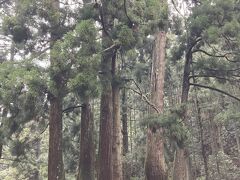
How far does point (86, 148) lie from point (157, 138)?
2303 mm

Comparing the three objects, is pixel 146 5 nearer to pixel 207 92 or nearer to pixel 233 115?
pixel 233 115

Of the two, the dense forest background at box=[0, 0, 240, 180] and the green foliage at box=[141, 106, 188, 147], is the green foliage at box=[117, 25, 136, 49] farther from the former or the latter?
the green foliage at box=[141, 106, 188, 147]

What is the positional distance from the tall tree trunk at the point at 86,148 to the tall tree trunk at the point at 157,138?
1938mm

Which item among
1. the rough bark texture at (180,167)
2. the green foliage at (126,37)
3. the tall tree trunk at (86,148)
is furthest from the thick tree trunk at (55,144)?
the rough bark texture at (180,167)

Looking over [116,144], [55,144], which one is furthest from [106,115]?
[55,144]

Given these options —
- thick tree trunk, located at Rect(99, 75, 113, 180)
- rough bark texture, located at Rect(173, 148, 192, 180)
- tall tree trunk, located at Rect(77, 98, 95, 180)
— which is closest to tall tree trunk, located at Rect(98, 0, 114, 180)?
thick tree trunk, located at Rect(99, 75, 113, 180)

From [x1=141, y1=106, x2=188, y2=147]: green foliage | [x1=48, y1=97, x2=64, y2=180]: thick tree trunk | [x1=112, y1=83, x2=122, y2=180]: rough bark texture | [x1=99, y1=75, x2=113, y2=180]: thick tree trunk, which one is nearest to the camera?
[x1=141, y1=106, x2=188, y2=147]: green foliage

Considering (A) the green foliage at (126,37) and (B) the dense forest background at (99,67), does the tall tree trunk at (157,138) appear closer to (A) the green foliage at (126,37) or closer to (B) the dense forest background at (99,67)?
(B) the dense forest background at (99,67)

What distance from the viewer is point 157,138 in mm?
8547

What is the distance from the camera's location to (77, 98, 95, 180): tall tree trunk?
31.0 ft

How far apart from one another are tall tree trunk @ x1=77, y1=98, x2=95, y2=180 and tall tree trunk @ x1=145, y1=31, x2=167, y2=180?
6.36 feet

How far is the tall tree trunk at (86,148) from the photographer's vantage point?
9.44 meters

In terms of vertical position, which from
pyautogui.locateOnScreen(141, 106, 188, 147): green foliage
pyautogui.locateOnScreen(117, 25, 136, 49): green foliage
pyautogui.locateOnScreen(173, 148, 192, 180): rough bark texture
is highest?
pyautogui.locateOnScreen(117, 25, 136, 49): green foliage

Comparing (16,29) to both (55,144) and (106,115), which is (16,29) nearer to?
(55,144)
